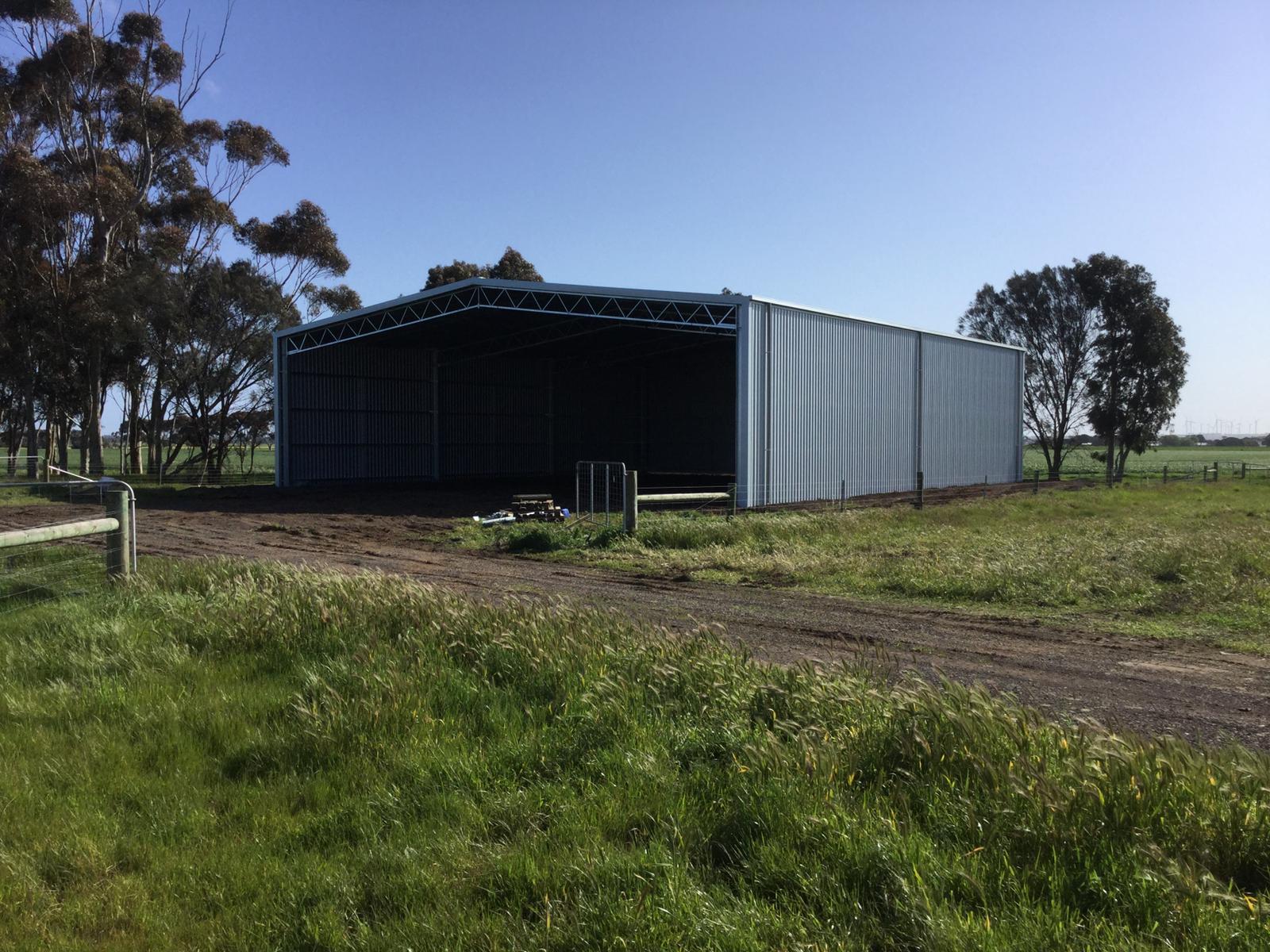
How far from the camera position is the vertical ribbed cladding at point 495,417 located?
140ft

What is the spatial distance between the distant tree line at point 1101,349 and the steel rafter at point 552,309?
31.1 m

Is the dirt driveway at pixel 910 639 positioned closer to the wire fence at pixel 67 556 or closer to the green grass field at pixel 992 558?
the green grass field at pixel 992 558

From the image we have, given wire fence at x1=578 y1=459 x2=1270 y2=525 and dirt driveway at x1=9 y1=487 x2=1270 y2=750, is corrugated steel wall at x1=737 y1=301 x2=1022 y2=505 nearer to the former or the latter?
wire fence at x1=578 y1=459 x2=1270 y2=525

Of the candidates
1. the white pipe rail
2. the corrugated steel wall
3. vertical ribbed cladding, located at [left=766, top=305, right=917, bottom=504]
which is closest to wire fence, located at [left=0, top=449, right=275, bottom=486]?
the corrugated steel wall

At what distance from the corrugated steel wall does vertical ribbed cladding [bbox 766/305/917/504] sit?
5 centimetres

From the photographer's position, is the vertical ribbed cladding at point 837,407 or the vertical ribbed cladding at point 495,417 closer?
the vertical ribbed cladding at point 837,407

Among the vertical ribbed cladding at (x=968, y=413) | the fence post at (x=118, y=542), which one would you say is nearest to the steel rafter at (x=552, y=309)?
the vertical ribbed cladding at (x=968, y=413)

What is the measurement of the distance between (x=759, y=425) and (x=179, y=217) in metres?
33.9

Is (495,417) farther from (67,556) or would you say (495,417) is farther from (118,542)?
(118,542)

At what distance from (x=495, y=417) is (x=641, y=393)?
8973 mm

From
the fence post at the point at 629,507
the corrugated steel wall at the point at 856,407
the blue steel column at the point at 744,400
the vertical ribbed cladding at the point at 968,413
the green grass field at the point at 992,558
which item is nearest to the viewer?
the green grass field at the point at 992,558

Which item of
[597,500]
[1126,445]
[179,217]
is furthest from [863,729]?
[1126,445]

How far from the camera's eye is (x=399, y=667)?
239 inches

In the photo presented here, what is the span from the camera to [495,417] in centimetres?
4462
